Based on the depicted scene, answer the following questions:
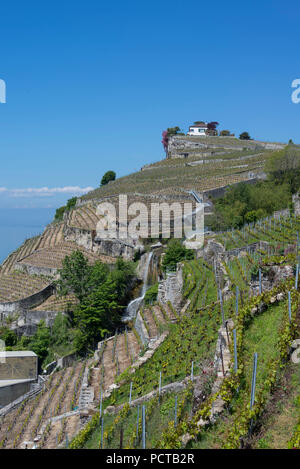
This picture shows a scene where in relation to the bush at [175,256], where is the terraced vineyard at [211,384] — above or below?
below

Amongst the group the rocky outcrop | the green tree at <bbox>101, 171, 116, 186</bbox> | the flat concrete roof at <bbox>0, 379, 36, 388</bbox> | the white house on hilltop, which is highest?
the white house on hilltop

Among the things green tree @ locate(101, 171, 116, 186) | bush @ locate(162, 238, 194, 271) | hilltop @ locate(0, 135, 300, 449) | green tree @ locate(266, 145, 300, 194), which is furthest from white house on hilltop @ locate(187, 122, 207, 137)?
bush @ locate(162, 238, 194, 271)

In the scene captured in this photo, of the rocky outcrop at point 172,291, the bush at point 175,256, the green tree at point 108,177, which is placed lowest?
the rocky outcrop at point 172,291

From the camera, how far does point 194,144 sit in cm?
8888

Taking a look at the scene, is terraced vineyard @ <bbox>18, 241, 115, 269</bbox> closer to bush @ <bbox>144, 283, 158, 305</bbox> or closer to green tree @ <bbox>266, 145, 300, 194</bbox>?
bush @ <bbox>144, 283, 158, 305</bbox>

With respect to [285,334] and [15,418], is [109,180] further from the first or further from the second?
[285,334]

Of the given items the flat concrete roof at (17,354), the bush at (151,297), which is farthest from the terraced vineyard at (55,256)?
the flat concrete roof at (17,354)

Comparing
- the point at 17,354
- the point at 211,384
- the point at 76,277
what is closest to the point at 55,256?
the point at 76,277

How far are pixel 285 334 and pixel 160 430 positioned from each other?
11.8ft

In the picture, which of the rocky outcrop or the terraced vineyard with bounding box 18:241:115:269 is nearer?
the rocky outcrop

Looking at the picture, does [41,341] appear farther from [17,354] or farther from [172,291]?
[172,291]

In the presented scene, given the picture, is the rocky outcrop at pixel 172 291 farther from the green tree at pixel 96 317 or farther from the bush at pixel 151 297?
the green tree at pixel 96 317
